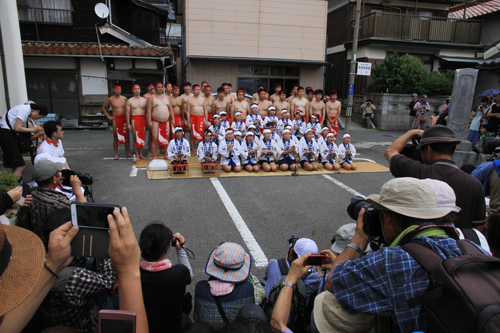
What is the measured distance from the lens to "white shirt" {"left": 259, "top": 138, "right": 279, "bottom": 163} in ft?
25.6

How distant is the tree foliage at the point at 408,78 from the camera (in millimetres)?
14258

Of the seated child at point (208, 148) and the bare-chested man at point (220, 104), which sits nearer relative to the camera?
the seated child at point (208, 148)

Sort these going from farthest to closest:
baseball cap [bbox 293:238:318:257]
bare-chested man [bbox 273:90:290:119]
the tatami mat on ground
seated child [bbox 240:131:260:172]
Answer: bare-chested man [bbox 273:90:290:119]
seated child [bbox 240:131:260:172]
the tatami mat on ground
baseball cap [bbox 293:238:318:257]

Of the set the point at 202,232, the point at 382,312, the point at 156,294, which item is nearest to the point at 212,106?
the point at 202,232

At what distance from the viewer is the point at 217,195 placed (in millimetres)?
5820

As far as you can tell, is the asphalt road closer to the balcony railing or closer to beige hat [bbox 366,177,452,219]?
beige hat [bbox 366,177,452,219]

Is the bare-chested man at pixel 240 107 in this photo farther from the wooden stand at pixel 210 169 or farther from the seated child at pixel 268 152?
the wooden stand at pixel 210 169

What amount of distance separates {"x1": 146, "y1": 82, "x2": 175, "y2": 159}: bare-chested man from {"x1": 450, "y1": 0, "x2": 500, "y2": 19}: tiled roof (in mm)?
17085

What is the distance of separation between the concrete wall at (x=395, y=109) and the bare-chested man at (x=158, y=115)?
1019cm

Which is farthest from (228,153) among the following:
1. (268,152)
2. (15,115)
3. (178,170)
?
(15,115)

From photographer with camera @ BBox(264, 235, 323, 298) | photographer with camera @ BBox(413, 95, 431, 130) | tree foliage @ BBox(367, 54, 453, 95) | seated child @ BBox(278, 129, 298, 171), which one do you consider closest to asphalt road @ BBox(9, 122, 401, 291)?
seated child @ BBox(278, 129, 298, 171)

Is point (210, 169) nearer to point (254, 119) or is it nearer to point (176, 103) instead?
point (254, 119)

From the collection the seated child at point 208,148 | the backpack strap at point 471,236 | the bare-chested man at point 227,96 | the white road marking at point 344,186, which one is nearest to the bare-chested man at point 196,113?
the bare-chested man at point 227,96

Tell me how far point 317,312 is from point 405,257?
2.34 ft
